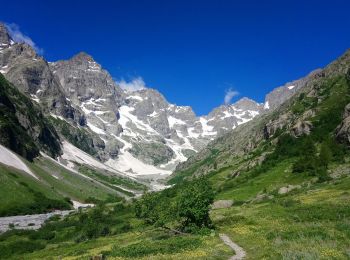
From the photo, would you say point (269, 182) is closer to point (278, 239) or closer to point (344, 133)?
point (344, 133)

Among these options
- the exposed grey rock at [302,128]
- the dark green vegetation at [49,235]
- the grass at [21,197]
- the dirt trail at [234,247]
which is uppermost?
the exposed grey rock at [302,128]

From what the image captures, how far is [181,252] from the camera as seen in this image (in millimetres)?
39844

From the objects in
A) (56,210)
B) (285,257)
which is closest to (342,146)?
(285,257)

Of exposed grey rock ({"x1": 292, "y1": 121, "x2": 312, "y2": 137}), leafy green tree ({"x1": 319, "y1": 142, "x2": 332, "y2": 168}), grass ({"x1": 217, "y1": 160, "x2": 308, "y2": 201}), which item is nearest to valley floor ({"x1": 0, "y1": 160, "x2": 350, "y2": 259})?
grass ({"x1": 217, "y1": 160, "x2": 308, "y2": 201})

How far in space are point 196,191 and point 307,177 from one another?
59.1 metres

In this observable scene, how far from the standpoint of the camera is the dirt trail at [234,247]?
34.1m

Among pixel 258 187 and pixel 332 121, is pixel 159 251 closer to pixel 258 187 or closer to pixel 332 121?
pixel 258 187

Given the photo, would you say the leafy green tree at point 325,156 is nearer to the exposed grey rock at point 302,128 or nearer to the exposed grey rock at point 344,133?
the exposed grey rock at point 344,133

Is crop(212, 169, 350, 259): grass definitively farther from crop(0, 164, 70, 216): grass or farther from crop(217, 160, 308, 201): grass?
crop(0, 164, 70, 216): grass

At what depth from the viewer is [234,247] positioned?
131 ft

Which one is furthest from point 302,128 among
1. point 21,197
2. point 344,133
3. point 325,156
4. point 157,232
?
point 21,197

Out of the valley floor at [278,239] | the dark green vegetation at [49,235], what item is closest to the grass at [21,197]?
the dark green vegetation at [49,235]

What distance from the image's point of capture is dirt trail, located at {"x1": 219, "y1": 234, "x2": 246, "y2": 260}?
34134 millimetres

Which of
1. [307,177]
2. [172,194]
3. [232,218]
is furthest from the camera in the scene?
[172,194]
